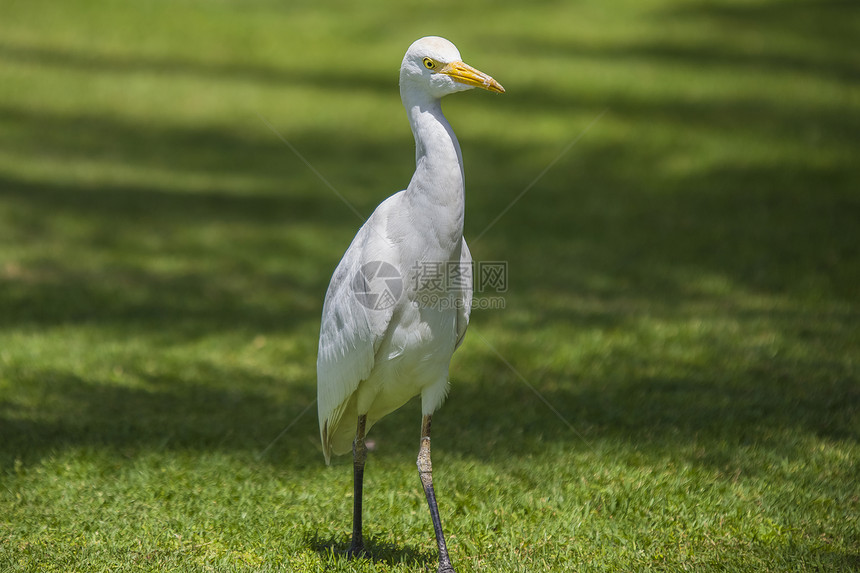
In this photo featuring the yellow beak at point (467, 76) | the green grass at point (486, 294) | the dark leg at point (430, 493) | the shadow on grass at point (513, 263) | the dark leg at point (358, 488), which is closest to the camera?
the yellow beak at point (467, 76)

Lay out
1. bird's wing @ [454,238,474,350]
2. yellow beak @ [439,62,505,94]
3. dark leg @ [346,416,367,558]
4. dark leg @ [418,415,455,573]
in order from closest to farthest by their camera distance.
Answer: yellow beak @ [439,62,505,94]
dark leg @ [418,415,455,573]
bird's wing @ [454,238,474,350]
dark leg @ [346,416,367,558]

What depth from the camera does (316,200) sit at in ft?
38.0

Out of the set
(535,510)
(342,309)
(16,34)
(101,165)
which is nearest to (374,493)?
(535,510)

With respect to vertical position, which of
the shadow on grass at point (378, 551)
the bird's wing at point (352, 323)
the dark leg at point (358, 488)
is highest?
the bird's wing at point (352, 323)

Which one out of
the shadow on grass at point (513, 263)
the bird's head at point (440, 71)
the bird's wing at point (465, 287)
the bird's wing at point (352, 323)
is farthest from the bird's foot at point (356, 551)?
the bird's head at point (440, 71)

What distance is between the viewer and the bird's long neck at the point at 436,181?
3738 mm

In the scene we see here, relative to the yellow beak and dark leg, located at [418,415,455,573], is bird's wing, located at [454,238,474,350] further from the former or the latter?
the yellow beak

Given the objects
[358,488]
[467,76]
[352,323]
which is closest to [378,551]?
[358,488]

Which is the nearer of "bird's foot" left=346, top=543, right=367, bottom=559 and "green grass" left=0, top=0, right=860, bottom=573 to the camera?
"bird's foot" left=346, top=543, right=367, bottom=559

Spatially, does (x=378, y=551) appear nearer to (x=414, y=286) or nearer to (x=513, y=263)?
(x=414, y=286)

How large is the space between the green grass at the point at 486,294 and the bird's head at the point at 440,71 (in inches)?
89.0

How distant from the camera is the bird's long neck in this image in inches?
147

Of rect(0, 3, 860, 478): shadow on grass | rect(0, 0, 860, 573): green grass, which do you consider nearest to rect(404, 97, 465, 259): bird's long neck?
rect(0, 0, 860, 573): green grass

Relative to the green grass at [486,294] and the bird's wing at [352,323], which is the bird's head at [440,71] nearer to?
the bird's wing at [352,323]
